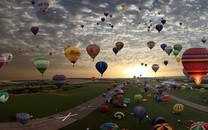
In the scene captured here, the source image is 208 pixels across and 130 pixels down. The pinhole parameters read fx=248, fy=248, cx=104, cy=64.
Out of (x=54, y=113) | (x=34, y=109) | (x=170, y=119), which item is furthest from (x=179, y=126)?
(x=34, y=109)

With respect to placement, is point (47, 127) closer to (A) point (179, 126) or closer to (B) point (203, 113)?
(A) point (179, 126)

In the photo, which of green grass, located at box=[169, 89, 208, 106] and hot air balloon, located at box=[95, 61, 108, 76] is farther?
green grass, located at box=[169, 89, 208, 106]

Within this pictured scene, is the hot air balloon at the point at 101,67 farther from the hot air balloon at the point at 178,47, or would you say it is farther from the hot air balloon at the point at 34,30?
the hot air balloon at the point at 178,47

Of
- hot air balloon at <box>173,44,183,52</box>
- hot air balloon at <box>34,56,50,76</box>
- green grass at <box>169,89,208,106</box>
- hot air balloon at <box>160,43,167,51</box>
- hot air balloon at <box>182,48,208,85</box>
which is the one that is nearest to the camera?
hot air balloon at <box>182,48,208,85</box>

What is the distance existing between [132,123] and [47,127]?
44.5ft

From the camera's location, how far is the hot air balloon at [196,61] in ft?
122

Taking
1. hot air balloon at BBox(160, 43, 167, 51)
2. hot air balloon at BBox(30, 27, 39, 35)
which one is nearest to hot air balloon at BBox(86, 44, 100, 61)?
hot air balloon at BBox(30, 27, 39, 35)

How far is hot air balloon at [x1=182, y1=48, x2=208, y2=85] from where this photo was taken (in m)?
37.3

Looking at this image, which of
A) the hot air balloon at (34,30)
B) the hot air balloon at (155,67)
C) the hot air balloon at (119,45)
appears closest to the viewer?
the hot air balloon at (34,30)

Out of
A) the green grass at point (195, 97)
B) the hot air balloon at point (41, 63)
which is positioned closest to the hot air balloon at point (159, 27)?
the green grass at point (195, 97)

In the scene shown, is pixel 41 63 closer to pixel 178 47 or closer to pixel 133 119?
pixel 133 119

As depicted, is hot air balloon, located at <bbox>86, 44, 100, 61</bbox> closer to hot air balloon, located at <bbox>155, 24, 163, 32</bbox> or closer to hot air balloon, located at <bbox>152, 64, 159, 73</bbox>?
hot air balloon, located at <bbox>155, 24, 163, 32</bbox>

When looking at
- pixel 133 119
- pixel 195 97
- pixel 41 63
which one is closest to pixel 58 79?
pixel 41 63

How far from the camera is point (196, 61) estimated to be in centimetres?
3753
